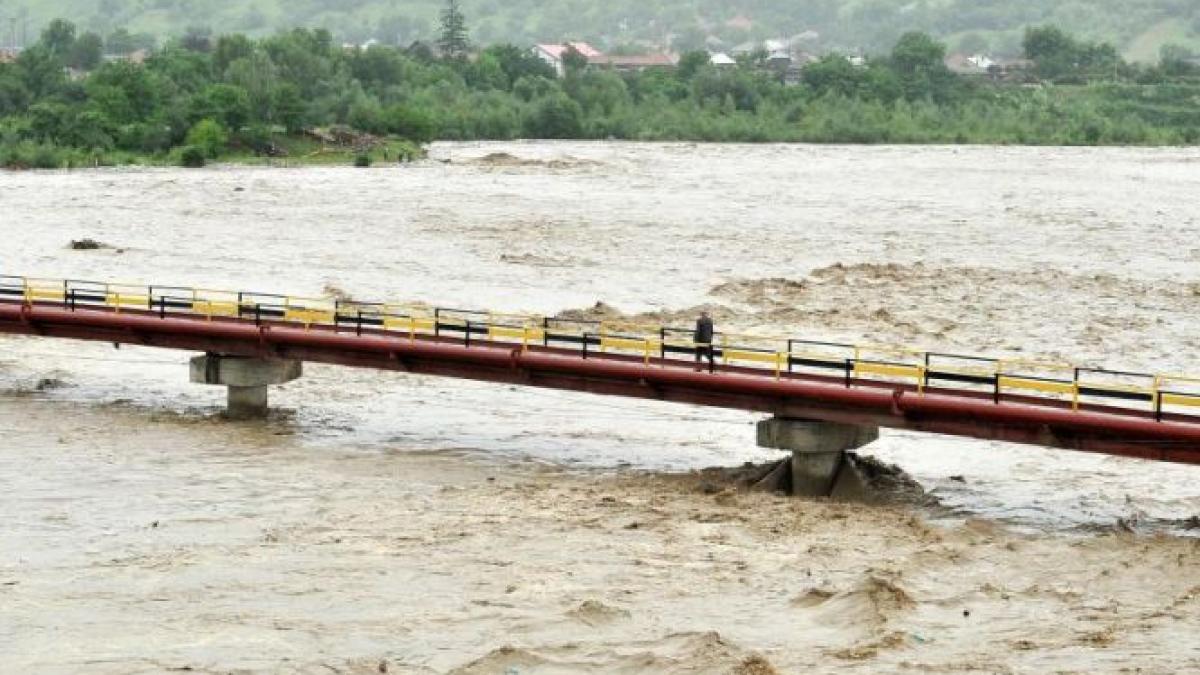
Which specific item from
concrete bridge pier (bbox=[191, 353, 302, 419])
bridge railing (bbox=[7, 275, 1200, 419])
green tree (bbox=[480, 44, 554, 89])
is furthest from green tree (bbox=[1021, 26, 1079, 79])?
concrete bridge pier (bbox=[191, 353, 302, 419])

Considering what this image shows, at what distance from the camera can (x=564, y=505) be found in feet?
108

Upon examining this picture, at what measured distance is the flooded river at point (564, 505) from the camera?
26.0m

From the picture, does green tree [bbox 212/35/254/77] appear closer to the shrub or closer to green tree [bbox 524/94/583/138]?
green tree [bbox 524/94/583/138]

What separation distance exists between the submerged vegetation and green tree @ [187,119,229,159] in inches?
5.1

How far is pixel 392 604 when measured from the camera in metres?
27.3

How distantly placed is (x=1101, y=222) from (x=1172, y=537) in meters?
48.2

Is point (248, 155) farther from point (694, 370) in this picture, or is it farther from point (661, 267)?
point (694, 370)

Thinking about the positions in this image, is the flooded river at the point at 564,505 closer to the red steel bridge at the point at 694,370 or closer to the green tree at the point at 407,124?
the red steel bridge at the point at 694,370

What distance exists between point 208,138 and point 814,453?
7955 cm

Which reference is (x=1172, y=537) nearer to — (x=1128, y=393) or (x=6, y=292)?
(x=1128, y=393)

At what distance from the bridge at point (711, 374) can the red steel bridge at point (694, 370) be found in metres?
0.03

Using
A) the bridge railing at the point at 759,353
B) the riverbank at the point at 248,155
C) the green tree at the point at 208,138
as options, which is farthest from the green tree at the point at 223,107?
the bridge railing at the point at 759,353

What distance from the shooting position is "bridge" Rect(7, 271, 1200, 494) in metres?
32.7

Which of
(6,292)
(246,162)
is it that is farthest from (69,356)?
(246,162)
